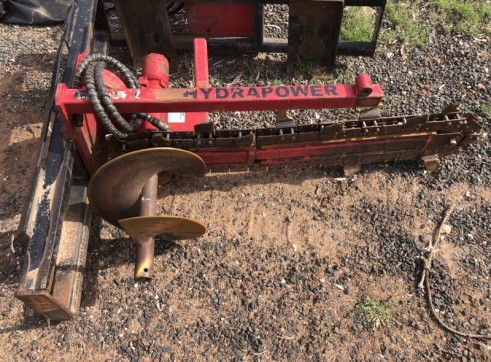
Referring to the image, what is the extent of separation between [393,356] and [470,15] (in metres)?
4.73

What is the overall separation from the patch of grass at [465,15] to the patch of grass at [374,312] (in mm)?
4008

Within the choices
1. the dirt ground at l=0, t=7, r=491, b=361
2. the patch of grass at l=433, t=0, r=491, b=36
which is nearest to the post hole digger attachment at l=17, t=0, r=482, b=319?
the dirt ground at l=0, t=7, r=491, b=361

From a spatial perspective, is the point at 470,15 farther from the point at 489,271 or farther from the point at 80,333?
the point at 80,333

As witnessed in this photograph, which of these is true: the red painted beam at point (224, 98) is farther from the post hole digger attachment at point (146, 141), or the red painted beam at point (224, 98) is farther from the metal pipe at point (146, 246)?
the metal pipe at point (146, 246)

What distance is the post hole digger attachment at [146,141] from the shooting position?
3.32 m

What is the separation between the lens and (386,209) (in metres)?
4.36

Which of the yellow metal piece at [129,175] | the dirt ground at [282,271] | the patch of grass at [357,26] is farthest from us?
the patch of grass at [357,26]

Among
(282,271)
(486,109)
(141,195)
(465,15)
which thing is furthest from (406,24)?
(141,195)

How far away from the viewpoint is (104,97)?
10.8 feet

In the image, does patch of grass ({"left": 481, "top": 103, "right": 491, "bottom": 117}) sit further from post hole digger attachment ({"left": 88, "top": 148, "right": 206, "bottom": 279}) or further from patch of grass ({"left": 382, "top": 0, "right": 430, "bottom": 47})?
post hole digger attachment ({"left": 88, "top": 148, "right": 206, "bottom": 279})

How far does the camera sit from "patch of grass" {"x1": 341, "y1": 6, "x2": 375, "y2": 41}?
569cm

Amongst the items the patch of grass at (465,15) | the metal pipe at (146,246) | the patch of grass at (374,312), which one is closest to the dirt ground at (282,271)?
the patch of grass at (374,312)

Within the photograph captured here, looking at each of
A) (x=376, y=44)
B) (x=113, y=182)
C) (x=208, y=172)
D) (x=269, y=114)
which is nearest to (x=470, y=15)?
(x=376, y=44)

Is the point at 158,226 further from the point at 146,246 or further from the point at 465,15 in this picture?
the point at 465,15
